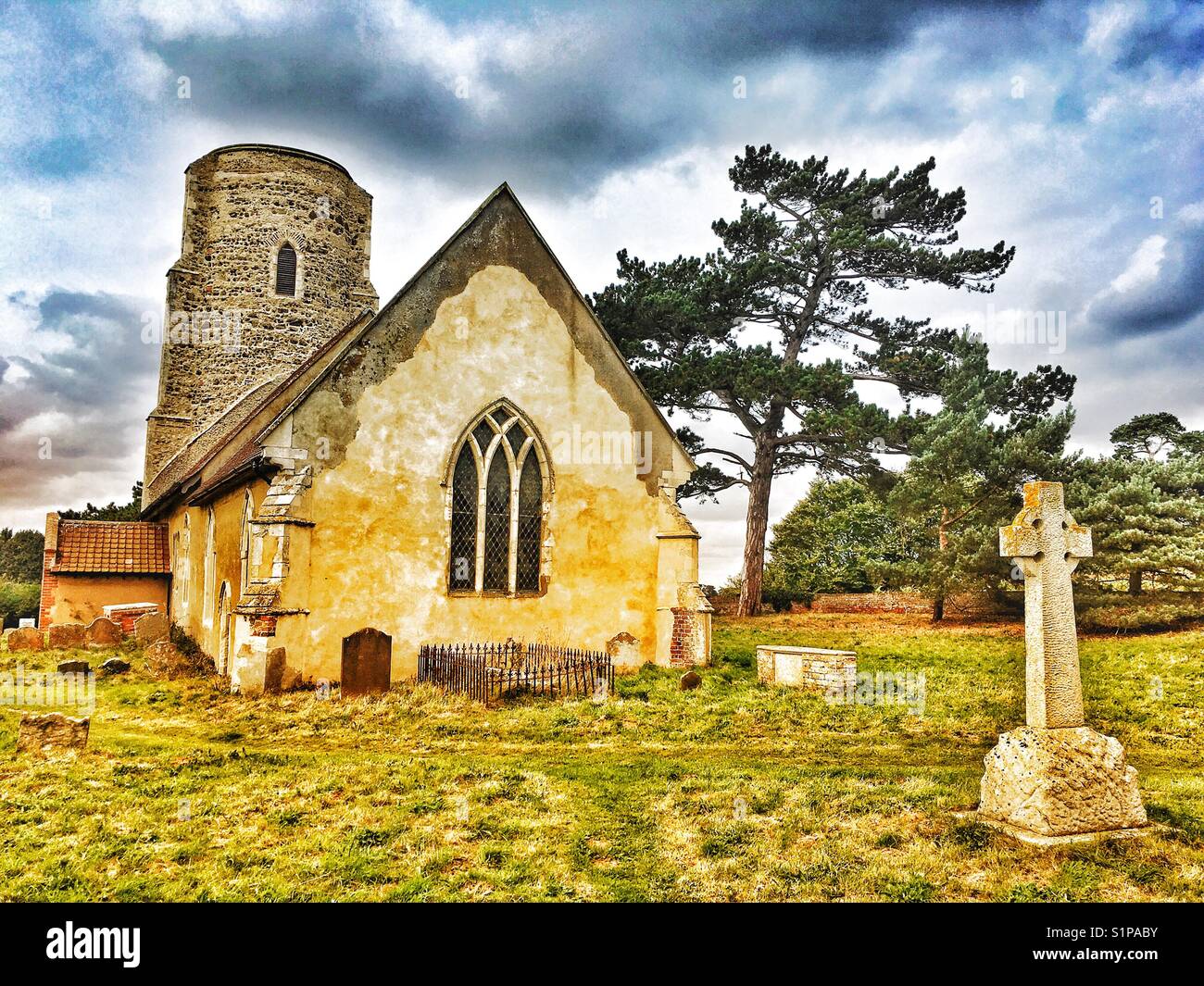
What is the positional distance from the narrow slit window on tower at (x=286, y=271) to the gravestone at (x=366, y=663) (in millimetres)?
19769

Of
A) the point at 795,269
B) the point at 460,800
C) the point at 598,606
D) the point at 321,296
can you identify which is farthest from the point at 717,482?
the point at 460,800

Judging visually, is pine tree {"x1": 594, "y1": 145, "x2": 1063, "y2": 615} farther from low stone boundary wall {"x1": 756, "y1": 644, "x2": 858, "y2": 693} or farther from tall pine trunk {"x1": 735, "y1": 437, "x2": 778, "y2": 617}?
low stone boundary wall {"x1": 756, "y1": 644, "x2": 858, "y2": 693}

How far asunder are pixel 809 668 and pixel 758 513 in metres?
15.1

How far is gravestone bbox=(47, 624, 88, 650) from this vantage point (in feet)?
66.4

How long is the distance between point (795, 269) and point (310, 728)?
22.9 metres

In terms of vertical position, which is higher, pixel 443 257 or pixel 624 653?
pixel 443 257

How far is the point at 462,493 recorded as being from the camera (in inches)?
588

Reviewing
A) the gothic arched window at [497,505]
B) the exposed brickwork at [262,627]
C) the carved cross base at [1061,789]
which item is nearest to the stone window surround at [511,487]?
the gothic arched window at [497,505]

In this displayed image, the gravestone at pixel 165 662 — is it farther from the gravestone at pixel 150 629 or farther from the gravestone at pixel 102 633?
the gravestone at pixel 102 633

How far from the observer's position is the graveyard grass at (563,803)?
18.2 feet

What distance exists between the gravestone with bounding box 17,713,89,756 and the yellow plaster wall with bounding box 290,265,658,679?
147 inches

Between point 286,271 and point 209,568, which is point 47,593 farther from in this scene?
point 286,271

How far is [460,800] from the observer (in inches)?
290

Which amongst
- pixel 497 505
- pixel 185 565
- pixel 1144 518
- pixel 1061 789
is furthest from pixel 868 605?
pixel 1061 789
